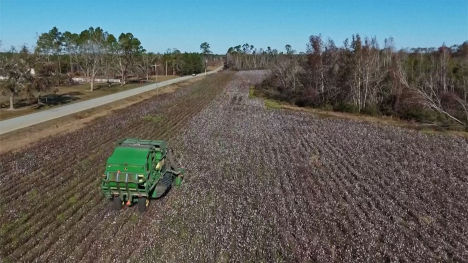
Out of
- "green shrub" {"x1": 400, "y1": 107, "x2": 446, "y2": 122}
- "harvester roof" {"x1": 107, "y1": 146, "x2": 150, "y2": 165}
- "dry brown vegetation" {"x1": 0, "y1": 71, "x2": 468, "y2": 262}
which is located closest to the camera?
"dry brown vegetation" {"x1": 0, "y1": 71, "x2": 468, "y2": 262}

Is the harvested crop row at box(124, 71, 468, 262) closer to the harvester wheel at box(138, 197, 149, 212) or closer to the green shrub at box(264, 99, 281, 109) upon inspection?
the harvester wheel at box(138, 197, 149, 212)

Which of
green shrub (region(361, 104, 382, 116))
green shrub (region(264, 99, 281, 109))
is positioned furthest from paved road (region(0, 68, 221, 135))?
green shrub (region(361, 104, 382, 116))

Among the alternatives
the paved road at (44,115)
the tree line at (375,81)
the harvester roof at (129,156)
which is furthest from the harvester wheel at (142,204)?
the tree line at (375,81)

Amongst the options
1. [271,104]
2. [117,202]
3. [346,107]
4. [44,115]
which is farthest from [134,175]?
[271,104]

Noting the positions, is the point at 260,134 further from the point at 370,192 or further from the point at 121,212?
the point at 121,212

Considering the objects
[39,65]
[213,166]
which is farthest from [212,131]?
[39,65]

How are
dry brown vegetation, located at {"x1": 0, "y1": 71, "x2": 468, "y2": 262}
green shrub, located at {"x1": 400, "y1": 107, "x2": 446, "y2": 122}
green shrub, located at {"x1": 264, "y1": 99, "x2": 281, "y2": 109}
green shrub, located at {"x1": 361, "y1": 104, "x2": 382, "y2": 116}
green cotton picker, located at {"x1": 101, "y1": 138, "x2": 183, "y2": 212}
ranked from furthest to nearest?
green shrub, located at {"x1": 264, "y1": 99, "x2": 281, "y2": 109} → green shrub, located at {"x1": 361, "y1": 104, "x2": 382, "y2": 116} → green shrub, located at {"x1": 400, "y1": 107, "x2": 446, "y2": 122} → green cotton picker, located at {"x1": 101, "y1": 138, "x2": 183, "y2": 212} → dry brown vegetation, located at {"x1": 0, "y1": 71, "x2": 468, "y2": 262}

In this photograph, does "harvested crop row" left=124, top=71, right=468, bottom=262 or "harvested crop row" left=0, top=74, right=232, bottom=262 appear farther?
"harvested crop row" left=0, top=74, right=232, bottom=262
